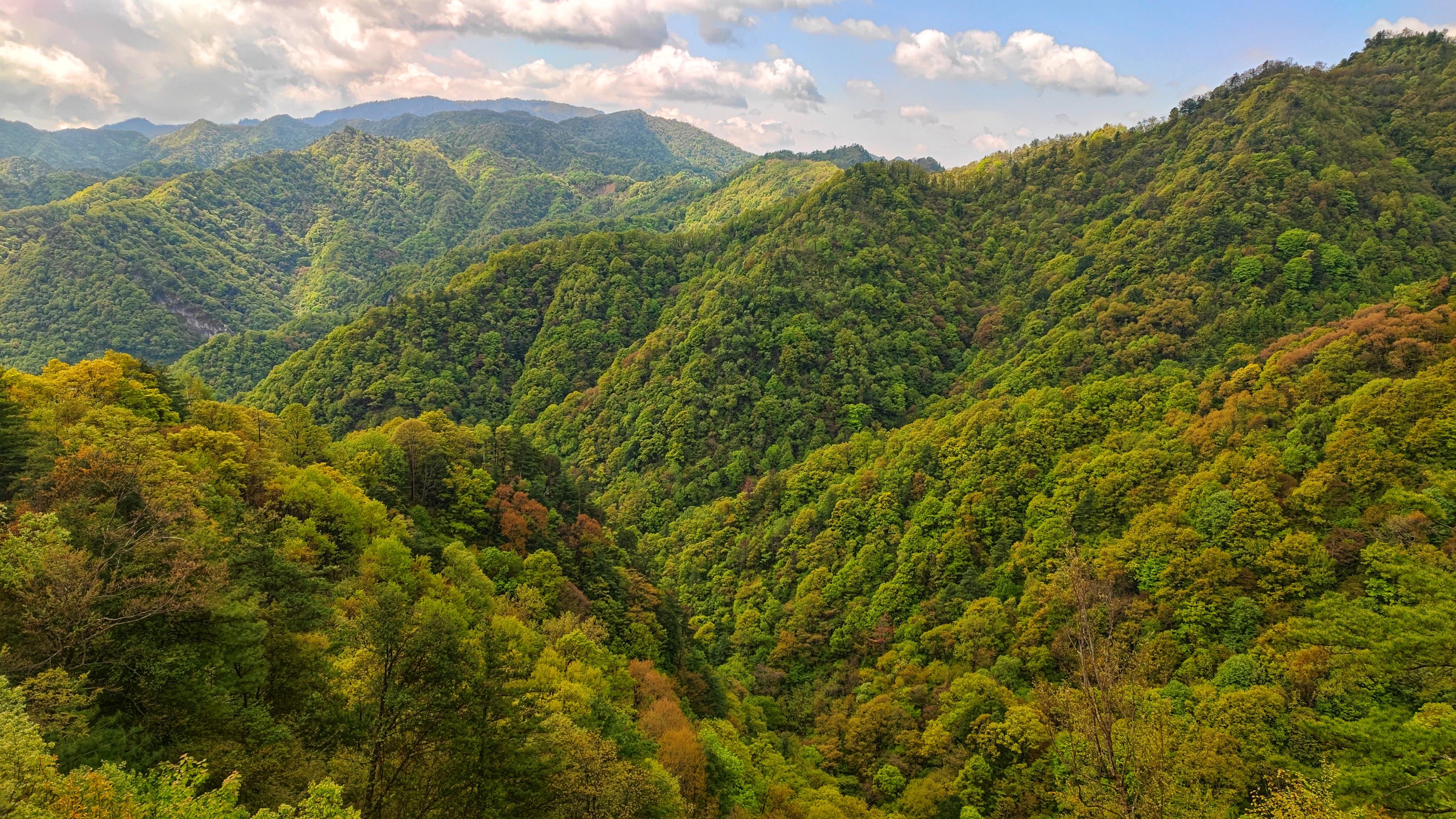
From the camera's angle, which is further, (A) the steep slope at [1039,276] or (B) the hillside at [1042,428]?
(A) the steep slope at [1039,276]

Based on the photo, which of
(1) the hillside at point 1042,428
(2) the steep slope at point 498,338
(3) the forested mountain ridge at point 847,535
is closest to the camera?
(3) the forested mountain ridge at point 847,535

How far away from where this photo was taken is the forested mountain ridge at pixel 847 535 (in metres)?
18.0

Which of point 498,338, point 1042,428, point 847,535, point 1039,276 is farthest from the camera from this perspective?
point 498,338

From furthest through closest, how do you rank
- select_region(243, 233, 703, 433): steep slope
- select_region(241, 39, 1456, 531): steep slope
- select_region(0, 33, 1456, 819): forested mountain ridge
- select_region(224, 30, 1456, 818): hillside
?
select_region(243, 233, 703, 433): steep slope
select_region(241, 39, 1456, 531): steep slope
select_region(224, 30, 1456, 818): hillside
select_region(0, 33, 1456, 819): forested mountain ridge

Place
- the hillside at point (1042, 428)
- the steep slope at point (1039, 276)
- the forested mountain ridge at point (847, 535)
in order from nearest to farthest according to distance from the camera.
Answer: the forested mountain ridge at point (847, 535)
the hillside at point (1042, 428)
the steep slope at point (1039, 276)

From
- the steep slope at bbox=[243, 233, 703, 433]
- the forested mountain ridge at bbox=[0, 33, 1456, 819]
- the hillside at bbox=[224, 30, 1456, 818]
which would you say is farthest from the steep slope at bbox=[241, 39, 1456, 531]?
the steep slope at bbox=[243, 233, 703, 433]

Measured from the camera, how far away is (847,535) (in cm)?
8575

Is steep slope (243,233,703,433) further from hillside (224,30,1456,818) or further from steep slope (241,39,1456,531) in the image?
steep slope (241,39,1456,531)

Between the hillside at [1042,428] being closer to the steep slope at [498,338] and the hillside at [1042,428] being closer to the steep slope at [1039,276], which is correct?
the steep slope at [1039,276]

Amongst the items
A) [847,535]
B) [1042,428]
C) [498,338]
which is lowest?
[847,535]

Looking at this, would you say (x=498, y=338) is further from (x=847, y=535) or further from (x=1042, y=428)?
(x=1042, y=428)

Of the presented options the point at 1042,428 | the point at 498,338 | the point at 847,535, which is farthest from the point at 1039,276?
the point at 498,338

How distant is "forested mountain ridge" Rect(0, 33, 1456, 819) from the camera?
18031 mm

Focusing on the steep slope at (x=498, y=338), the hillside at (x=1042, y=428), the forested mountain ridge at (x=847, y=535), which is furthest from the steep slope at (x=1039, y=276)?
the steep slope at (x=498, y=338)
